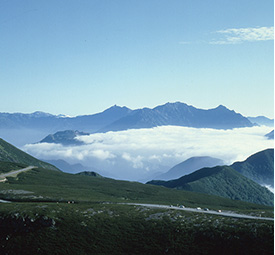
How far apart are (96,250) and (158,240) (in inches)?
550

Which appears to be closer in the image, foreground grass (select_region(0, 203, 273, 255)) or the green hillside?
foreground grass (select_region(0, 203, 273, 255))

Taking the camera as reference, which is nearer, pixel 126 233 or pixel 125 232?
pixel 126 233

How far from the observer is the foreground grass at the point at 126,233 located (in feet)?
215

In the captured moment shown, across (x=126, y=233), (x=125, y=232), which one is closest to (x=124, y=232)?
(x=125, y=232)

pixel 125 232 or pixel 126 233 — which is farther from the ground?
pixel 125 232

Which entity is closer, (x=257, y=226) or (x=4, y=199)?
(x=257, y=226)

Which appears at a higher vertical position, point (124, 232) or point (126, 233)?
point (124, 232)

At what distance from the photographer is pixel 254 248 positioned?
62.6 metres

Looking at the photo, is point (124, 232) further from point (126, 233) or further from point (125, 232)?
point (126, 233)

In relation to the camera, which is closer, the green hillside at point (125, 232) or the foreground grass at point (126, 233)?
the foreground grass at point (126, 233)

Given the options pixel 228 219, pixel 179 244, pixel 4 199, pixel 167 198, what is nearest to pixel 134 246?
pixel 179 244

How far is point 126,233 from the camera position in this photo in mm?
72625

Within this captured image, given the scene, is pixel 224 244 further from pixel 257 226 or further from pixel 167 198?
pixel 167 198

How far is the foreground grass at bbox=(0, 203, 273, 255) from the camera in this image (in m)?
65.6
